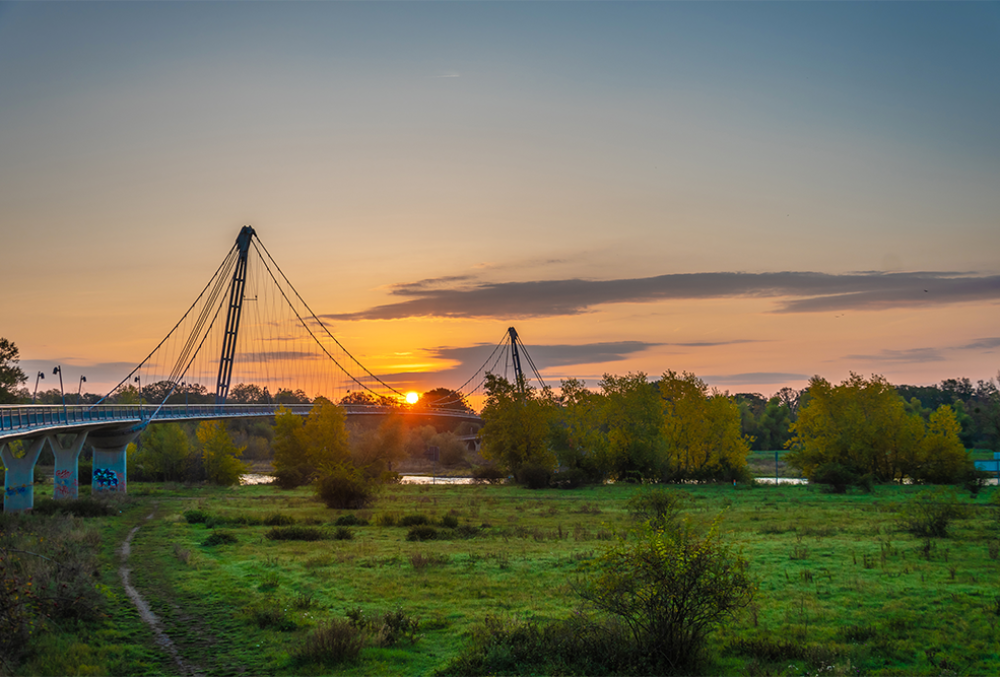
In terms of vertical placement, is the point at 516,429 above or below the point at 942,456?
above

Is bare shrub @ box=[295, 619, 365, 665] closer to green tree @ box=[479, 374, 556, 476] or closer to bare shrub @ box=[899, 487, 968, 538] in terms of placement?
bare shrub @ box=[899, 487, 968, 538]

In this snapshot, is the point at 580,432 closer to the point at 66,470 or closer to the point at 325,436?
the point at 325,436

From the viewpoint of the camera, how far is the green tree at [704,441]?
71.1 meters

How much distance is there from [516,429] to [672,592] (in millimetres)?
61653

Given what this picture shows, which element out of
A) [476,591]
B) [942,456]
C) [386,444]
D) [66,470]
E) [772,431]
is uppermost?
[66,470]

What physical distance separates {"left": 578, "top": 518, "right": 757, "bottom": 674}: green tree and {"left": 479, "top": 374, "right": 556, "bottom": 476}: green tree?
194ft

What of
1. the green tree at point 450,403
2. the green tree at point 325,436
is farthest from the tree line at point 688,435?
the green tree at point 450,403

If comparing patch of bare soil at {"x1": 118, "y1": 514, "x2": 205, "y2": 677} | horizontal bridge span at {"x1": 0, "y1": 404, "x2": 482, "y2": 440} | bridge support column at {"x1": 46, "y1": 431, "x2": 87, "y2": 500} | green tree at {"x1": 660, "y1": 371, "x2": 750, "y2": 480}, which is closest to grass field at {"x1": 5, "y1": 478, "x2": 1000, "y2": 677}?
patch of bare soil at {"x1": 118, "y1": 514, "x2": 205, "y2": 677}

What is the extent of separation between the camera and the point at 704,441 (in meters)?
72.2

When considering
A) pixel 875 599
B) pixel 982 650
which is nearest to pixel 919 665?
pixel 982 650

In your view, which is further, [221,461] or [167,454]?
[167,454]

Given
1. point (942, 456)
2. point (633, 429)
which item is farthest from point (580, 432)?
point (942, 456)

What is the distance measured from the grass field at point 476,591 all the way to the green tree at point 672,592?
95 cm

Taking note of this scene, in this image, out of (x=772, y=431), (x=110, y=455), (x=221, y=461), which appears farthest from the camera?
(x=772, y=431)
